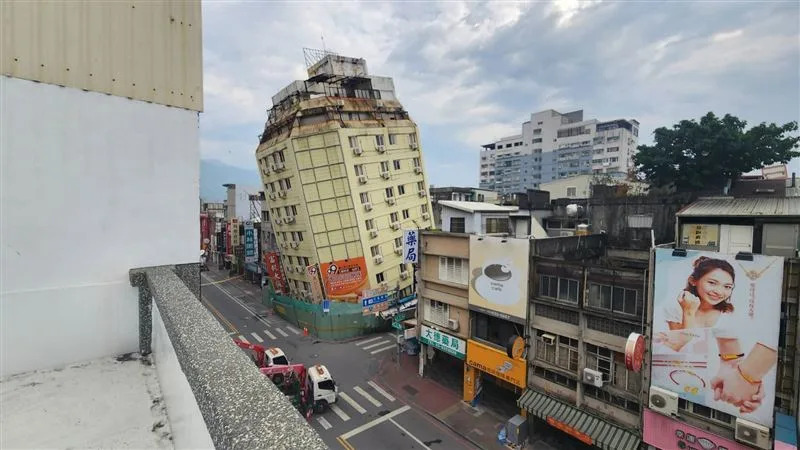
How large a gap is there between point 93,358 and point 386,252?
89.9 feet

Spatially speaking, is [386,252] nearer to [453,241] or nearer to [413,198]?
[413,198]

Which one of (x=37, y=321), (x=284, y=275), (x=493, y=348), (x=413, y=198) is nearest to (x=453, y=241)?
(x=493, y=348)

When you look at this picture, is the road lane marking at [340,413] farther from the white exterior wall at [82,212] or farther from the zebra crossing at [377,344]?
the white exterior wall at [82,212]

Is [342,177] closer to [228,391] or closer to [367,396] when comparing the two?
[367,396]

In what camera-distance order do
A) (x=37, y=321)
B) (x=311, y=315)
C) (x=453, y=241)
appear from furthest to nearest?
1. (x=311, y=315)
2. (x=453, y=241)
3. (x=37, y=321)

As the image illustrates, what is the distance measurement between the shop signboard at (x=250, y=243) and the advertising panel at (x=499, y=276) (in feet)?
103

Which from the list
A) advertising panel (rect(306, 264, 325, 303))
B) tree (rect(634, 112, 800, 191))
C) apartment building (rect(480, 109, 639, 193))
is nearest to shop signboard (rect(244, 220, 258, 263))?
advertising panel (rect(306, 264, 325, 303))

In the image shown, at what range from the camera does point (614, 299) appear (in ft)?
44.1

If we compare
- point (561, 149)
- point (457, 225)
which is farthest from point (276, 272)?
point (561, 149)

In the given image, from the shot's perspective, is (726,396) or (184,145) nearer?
(184,145)

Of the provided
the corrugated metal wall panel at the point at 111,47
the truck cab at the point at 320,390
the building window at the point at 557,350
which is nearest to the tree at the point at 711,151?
the building window at the point at 557,350

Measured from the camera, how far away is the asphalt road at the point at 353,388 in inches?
645

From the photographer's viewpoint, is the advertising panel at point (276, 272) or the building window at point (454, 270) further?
the advertising panel at point (276, 272)

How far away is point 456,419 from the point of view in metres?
17.8
